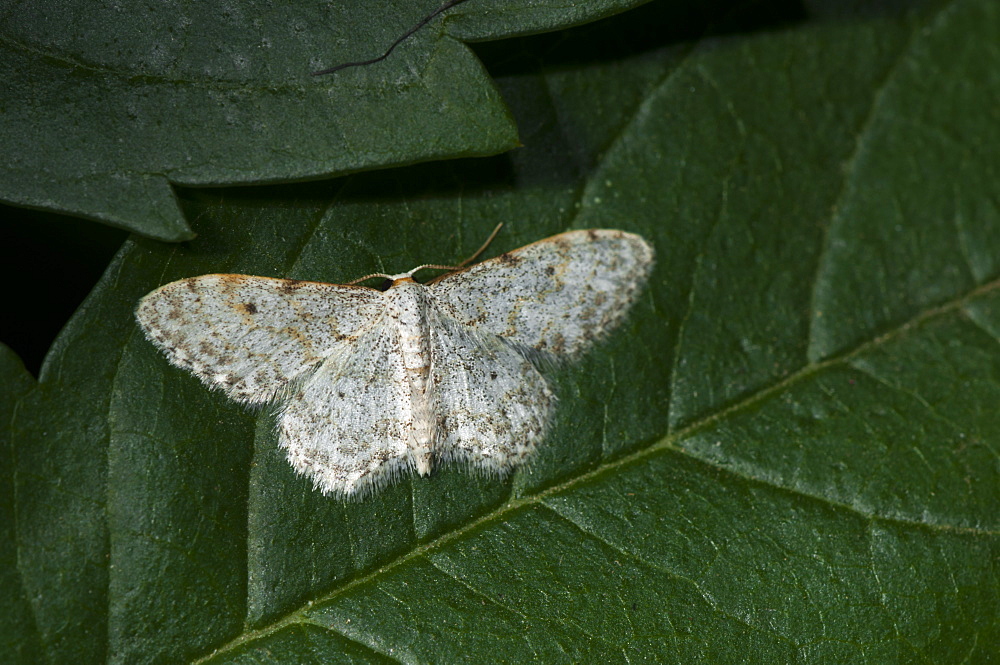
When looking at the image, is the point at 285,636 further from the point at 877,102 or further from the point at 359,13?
the point at 877,102

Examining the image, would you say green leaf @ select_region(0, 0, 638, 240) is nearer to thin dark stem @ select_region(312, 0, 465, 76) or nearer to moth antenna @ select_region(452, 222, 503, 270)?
thin dark stem @ select_region(312, 0, 465, 76)

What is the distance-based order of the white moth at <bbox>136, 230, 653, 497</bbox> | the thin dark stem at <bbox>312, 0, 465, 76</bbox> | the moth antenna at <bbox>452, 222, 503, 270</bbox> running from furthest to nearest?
the moth antenna at <bbox>452, 222, 503, 270</bbox> → the white moth at <bbox>136, 230, 653, 497</bbox> → the thin dark stem at <bbox>312, 0, 465, 76</bbox>

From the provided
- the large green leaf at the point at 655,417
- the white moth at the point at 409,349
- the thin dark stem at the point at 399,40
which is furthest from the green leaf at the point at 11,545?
the thin dark stem at the point at 399,40

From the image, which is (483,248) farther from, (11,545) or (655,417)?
(11,545)

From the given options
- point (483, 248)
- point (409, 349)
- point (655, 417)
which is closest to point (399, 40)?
point (483, 248)

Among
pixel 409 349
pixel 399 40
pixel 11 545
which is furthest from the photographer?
pixel 409 349

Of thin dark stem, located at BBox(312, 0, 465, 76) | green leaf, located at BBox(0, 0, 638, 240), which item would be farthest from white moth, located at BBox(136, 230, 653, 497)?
thin dark stem, located at BBox(312, 0, 465, 76)
